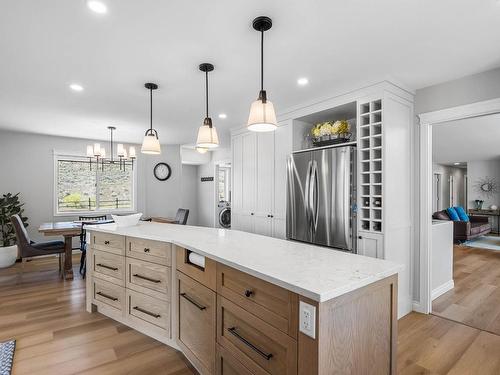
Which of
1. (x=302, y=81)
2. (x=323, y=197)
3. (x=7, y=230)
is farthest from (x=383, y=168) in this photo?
(x=7, y=230)

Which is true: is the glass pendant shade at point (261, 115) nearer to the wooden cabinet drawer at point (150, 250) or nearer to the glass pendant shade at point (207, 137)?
the glass pendant shade at point (207, 137)

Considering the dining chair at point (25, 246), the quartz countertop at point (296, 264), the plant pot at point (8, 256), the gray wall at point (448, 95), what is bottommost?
the plant pot at point (8, 256)

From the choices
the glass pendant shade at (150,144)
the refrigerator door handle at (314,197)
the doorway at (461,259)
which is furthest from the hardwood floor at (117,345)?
→ the glass pendant shade at (150,144)

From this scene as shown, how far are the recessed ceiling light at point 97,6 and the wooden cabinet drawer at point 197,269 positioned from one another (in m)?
1.65

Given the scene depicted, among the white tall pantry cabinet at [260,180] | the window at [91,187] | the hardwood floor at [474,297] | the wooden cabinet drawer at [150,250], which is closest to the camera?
the wooden cabinet drawer at [150,250]

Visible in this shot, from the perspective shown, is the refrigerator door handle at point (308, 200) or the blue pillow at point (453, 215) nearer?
the refrigerator door handle at point (308, 200)

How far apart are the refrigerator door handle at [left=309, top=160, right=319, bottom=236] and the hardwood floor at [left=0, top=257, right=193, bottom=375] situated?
188 centimetres

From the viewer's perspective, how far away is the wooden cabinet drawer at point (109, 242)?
2.62 m

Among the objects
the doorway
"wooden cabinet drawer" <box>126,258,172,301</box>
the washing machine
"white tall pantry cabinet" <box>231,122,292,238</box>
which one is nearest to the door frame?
the doorway

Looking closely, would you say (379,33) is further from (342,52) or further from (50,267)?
(50,267)

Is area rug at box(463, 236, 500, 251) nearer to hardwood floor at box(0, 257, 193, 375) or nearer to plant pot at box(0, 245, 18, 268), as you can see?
hardwood floor at box(0, 257, 193, 375)

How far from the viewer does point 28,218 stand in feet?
17.2

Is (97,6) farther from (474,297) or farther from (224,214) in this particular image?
(224,214)

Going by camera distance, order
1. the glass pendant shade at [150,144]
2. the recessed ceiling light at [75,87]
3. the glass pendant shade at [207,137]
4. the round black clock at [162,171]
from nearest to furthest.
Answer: the glass pendant shade at [207,137] → the glass pendant shade at [150,144] → the recessed ceiling light at [75,87] → the round black clock at [162,171]
